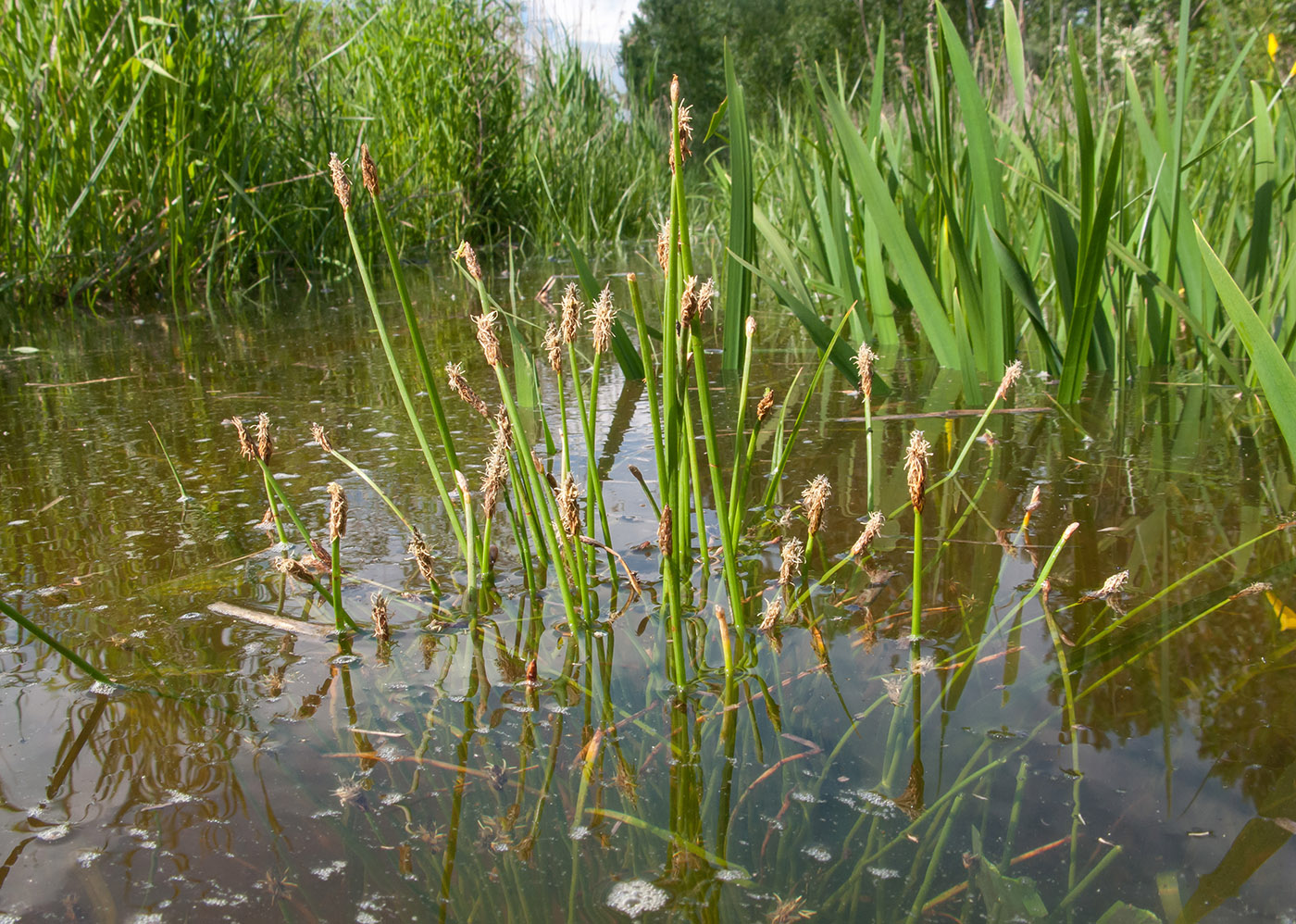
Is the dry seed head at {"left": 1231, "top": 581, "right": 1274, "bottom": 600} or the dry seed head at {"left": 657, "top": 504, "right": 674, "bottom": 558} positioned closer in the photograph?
the dry seed head at {"left": 657, "top": 504, "right": 674, "bottom": 558}

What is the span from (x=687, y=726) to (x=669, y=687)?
0.06m

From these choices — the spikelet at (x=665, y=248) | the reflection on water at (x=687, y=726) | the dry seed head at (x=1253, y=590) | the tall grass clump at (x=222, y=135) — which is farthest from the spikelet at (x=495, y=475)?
the tall grass clump at (x=222, y=135)

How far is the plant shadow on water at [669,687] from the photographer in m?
0.58

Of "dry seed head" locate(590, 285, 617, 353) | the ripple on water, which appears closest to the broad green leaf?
"dry seed head" locate(590, 285, 617, 353)

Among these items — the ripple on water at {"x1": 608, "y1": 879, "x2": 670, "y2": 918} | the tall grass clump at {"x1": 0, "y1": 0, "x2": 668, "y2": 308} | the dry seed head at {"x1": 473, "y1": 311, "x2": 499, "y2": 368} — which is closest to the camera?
the ripple on water at {"x1": 608, "y1": 879, "x2": 670, "y2": 918}

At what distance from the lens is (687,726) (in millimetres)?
730

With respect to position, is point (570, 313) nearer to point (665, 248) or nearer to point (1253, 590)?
point (665, 248)

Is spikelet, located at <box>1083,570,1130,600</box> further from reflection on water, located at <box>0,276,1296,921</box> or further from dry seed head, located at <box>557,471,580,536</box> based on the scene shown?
dry seed head, located at <box>557,471,580,536</box>

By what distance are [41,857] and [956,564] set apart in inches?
33.4

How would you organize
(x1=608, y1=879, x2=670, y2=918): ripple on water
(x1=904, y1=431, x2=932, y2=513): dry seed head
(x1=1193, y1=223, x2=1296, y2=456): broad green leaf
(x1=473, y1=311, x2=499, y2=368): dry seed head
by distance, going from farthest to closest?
(x1=1193, y1=223, x2=1296, y2=456): broad green leaf → (x1=473, y1=311, x2=499, y2=368): dry seed head → (x1=904, y1=431, x2=932, y2=513): dry seed head → (x1=608, y1=879, x2=670, y2=918): ripple on water

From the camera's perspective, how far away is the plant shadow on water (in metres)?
0.58

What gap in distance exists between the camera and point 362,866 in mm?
591

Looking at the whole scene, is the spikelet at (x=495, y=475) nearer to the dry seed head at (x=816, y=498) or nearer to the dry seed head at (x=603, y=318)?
the dry seed head at (x=603, y=318)

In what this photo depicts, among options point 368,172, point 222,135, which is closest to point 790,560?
point 368,172
